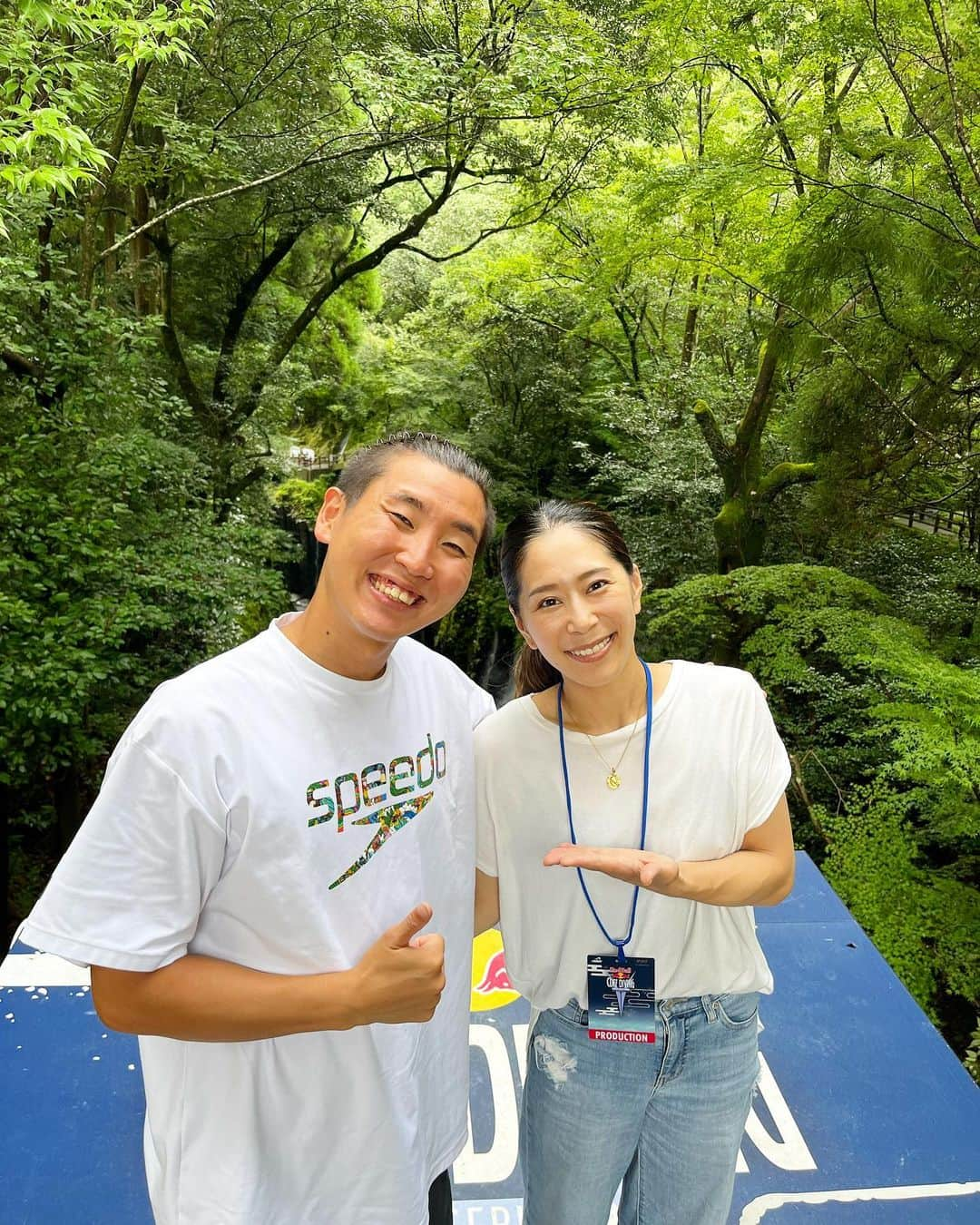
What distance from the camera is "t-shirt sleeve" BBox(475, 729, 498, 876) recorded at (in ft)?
5.31

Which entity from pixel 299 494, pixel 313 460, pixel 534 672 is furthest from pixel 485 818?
pixel 313 460

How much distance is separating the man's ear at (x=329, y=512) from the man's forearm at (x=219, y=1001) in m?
0.77

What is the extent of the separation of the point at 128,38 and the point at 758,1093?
5.62 meters

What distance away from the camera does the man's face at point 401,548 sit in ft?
4.38

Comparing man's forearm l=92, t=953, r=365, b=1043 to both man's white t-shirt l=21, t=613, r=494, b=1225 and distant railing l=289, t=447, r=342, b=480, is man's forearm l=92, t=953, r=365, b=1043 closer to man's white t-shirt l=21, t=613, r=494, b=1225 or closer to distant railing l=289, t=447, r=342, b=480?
man's white t-shirt l=21, t=613, r=494, b=1225

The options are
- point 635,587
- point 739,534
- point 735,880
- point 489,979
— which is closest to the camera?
point 735,880

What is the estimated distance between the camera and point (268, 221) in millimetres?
9766

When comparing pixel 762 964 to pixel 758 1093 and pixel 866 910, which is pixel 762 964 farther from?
pixel 866 910

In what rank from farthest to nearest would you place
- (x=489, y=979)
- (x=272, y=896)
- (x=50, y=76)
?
(x=50, y=76), (x=489, y=979), (x=272, y=896)

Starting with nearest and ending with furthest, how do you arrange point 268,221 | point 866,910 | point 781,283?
point 866,910 < point 781,283 < point 268,221

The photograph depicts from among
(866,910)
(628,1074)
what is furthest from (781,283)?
(628,1074)

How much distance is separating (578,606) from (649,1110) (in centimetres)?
109

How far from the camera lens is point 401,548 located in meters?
1.39

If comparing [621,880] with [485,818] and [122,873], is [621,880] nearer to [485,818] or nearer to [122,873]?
[485,818]
